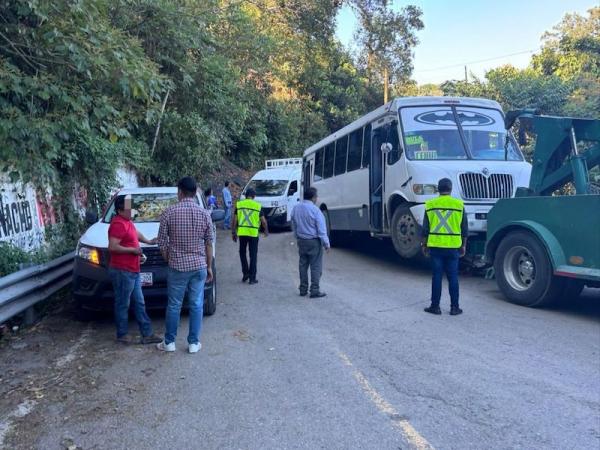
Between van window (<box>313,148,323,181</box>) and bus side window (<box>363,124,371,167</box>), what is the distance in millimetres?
3815

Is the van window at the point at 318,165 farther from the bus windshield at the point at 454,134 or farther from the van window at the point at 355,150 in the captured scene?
the bus windshield at the point at 454,134

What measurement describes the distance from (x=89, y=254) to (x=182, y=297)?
1.69 metres

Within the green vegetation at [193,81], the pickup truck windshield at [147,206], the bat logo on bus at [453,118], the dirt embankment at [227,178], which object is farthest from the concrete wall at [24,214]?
the dirt embankment at [227,178]

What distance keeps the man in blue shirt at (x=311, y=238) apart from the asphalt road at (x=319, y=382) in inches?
27.3

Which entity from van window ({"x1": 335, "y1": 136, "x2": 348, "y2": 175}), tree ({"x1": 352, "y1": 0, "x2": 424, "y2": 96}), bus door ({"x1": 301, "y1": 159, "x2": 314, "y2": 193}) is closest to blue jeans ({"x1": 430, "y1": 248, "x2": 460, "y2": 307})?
van window ({"x1": 335, "y1": 136, "x2": 348, "y2": 175})

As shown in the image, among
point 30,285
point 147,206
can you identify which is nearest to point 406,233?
point 147,206

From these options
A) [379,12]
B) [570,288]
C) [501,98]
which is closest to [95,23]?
[570,288]

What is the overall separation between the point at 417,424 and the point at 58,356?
3.75 meters

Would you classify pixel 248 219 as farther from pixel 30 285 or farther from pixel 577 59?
pixel 577 59

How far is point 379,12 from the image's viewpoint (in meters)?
33.7

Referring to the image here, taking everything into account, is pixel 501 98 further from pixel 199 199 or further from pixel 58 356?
pixel 58 356

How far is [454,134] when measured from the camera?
1015 cm

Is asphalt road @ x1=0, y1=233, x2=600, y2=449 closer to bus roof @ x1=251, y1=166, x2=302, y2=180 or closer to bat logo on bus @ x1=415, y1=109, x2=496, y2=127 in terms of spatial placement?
bat logo on bus @ x1=415, y1=109, x2=496, y2=127

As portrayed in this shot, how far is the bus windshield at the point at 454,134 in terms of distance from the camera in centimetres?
996
